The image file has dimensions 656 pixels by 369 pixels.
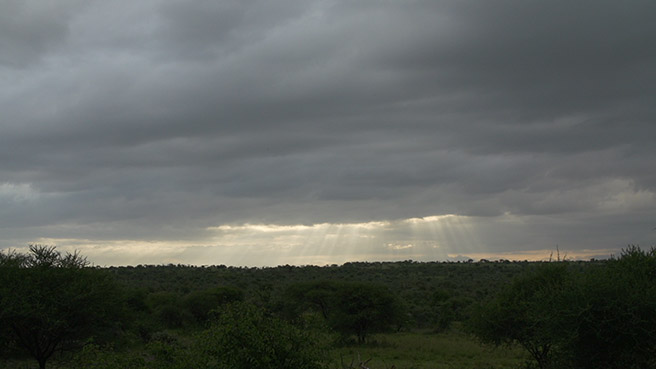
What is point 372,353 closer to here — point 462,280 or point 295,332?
point 295,332

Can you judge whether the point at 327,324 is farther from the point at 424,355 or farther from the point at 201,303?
the point at 201,303

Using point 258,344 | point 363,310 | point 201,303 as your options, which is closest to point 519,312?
point 363,310

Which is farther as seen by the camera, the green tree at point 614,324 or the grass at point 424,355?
the grass at point 424,355

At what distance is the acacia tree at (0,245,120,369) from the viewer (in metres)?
26.3

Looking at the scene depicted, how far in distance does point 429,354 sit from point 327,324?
1732 cm

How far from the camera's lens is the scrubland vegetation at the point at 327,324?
1516 cm

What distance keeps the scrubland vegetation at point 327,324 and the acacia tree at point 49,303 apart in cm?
7

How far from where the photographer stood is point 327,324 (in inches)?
950

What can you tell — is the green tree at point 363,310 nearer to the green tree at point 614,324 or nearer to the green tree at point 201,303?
the green tree at point 201,303

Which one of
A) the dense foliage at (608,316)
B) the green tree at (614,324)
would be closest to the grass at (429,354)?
the dense foliage at (608,316)

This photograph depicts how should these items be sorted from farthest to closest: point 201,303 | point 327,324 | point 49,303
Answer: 1. point 201,303
2. point 49,303
3. point 327,324

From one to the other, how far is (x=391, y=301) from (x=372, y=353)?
27.5ft

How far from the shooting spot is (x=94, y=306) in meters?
28.4

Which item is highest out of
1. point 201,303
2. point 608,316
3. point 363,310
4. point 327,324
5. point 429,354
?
point 608,316
